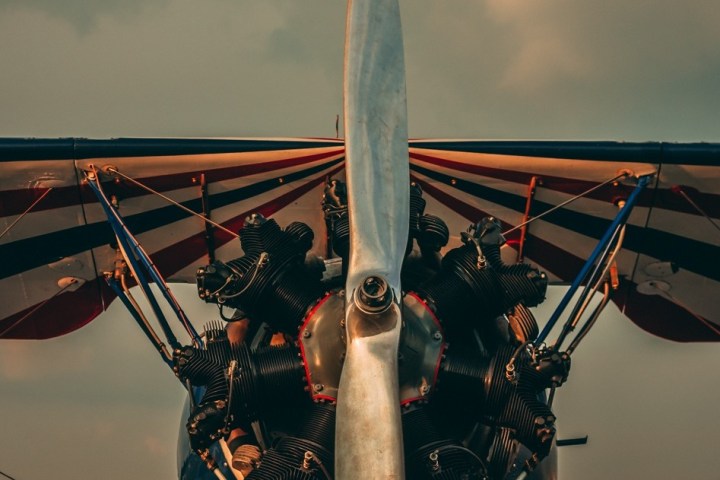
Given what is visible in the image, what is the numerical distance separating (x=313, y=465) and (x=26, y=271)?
6235 mm

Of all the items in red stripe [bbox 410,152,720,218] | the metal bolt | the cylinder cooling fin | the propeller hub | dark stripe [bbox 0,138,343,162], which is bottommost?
the metal bolt

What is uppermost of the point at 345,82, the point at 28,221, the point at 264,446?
the point at 345,82

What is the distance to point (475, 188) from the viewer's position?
13.3m

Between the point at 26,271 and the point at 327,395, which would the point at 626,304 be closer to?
the point at 327,395

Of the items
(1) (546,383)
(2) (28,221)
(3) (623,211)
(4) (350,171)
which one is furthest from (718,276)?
(2) (28,221)

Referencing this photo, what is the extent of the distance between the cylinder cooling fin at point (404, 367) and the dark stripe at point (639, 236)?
307cm

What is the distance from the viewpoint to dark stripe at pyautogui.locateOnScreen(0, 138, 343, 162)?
468 inches

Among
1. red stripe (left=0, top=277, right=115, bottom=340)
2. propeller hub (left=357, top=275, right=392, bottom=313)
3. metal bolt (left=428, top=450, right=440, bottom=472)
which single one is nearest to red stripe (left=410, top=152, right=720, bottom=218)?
propeller hub (left=357, top=275, right=392, bottom=313)

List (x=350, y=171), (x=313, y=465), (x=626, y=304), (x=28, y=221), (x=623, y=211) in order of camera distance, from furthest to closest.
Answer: (x=626, y=304), (x=28, y=221), (x=623, y=211), (x=350, y=171), (x=313, y=465)

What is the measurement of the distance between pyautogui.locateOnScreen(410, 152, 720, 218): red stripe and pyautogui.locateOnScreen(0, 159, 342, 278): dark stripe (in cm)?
201

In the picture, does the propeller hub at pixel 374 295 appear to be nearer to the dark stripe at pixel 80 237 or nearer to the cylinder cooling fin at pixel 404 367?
the cylinder cooling fin at pixel 404 367

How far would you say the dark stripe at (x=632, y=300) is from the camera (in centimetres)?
1370

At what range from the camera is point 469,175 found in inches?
516

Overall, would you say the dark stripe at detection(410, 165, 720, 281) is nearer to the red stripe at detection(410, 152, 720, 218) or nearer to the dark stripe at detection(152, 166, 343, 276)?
the red stripe at detection(410, 152, 720, 218)
